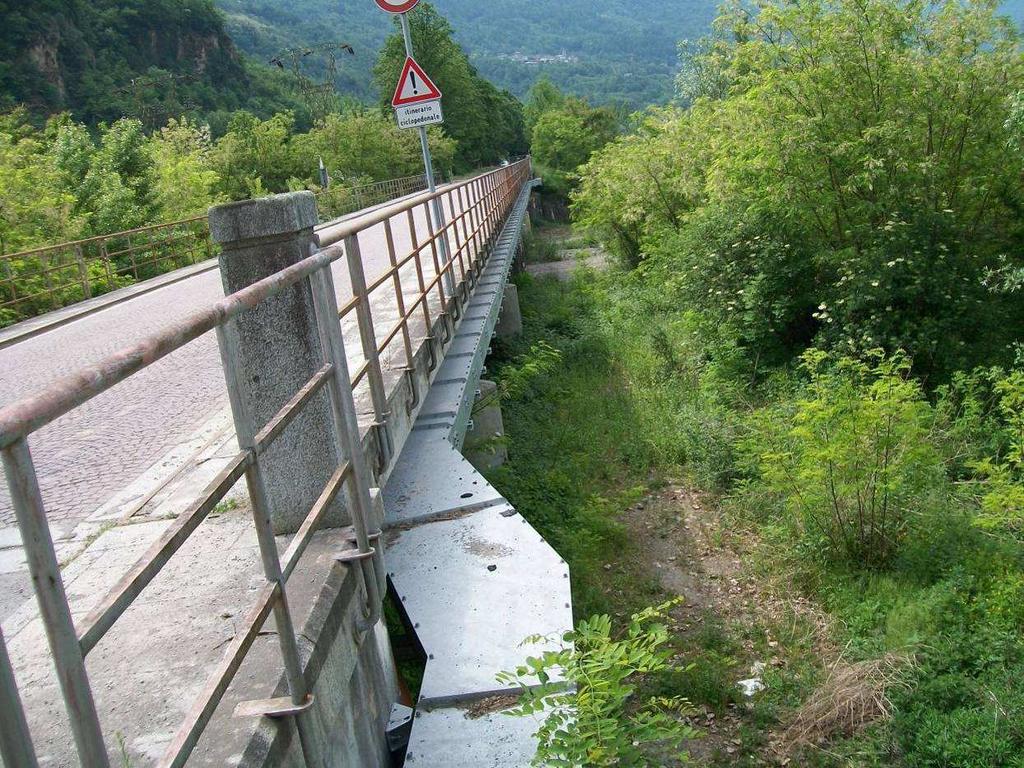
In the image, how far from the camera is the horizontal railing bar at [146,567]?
161cm

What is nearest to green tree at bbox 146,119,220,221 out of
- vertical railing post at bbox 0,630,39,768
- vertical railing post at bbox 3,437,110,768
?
vertical railing post at bbox 3,437,110,768

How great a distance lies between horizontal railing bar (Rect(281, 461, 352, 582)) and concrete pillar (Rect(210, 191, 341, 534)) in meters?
0.21

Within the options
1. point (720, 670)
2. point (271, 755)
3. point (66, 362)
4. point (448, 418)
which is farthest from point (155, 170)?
point (271, 755)

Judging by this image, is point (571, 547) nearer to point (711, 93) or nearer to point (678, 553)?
point (678, 553)

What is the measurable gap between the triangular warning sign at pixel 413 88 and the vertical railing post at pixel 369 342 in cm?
566

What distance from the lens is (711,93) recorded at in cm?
4181

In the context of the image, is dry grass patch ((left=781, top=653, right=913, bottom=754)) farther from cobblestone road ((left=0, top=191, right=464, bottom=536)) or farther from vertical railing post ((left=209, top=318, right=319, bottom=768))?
cobblestone road ((left=0, top=191, right=464, bottom=536))

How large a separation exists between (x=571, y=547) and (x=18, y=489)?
6344 mm

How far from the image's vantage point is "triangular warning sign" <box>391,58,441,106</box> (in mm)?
9898

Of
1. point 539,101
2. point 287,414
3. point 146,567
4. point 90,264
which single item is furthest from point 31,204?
point 539,101

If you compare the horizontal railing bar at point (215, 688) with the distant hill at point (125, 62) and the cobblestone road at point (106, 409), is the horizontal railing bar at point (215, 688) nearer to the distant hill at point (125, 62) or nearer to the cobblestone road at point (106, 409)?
the cobblestone road at point (106, 409)

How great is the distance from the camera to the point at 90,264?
17.9 metres

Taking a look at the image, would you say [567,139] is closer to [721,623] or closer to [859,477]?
[859,477]

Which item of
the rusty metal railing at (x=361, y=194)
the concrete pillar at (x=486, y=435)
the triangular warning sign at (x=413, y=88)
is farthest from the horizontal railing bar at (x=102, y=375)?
the rusty metal railing at (x=361, y=194)
